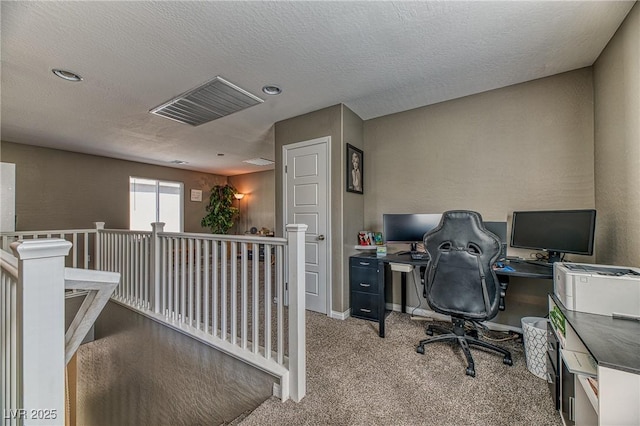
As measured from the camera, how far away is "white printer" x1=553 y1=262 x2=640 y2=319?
1300mm

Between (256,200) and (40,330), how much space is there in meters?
6.46

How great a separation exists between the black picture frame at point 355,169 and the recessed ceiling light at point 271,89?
37.8 inches

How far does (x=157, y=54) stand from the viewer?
2053 millimetres

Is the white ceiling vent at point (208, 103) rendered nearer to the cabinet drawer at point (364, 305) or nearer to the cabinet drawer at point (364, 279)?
the cabinet drawer at point (364, 279)

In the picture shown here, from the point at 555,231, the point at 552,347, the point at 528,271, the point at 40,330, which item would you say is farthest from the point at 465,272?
the point at 40,330

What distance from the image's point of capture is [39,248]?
73 cm

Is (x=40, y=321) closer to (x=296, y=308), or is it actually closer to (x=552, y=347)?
(x=296, y=308)

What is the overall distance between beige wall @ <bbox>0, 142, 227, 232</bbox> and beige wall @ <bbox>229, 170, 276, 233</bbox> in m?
1.95

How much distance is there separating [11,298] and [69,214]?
5.21 metres

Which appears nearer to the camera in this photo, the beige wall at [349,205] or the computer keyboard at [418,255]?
the computer keyboard at [418,255]

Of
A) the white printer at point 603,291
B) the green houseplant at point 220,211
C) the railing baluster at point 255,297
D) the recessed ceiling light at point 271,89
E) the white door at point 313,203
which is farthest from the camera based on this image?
the green houseplant at point 220,211

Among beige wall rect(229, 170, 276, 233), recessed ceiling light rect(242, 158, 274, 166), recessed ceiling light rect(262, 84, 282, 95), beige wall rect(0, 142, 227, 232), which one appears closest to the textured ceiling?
recessed ceiling light rect(262, 84, 282, 95)

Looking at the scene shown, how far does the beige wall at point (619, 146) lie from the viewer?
1.64 meters

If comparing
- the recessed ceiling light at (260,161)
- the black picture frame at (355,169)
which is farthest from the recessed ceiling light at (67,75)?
the recessed ceiling light at (260,161)
